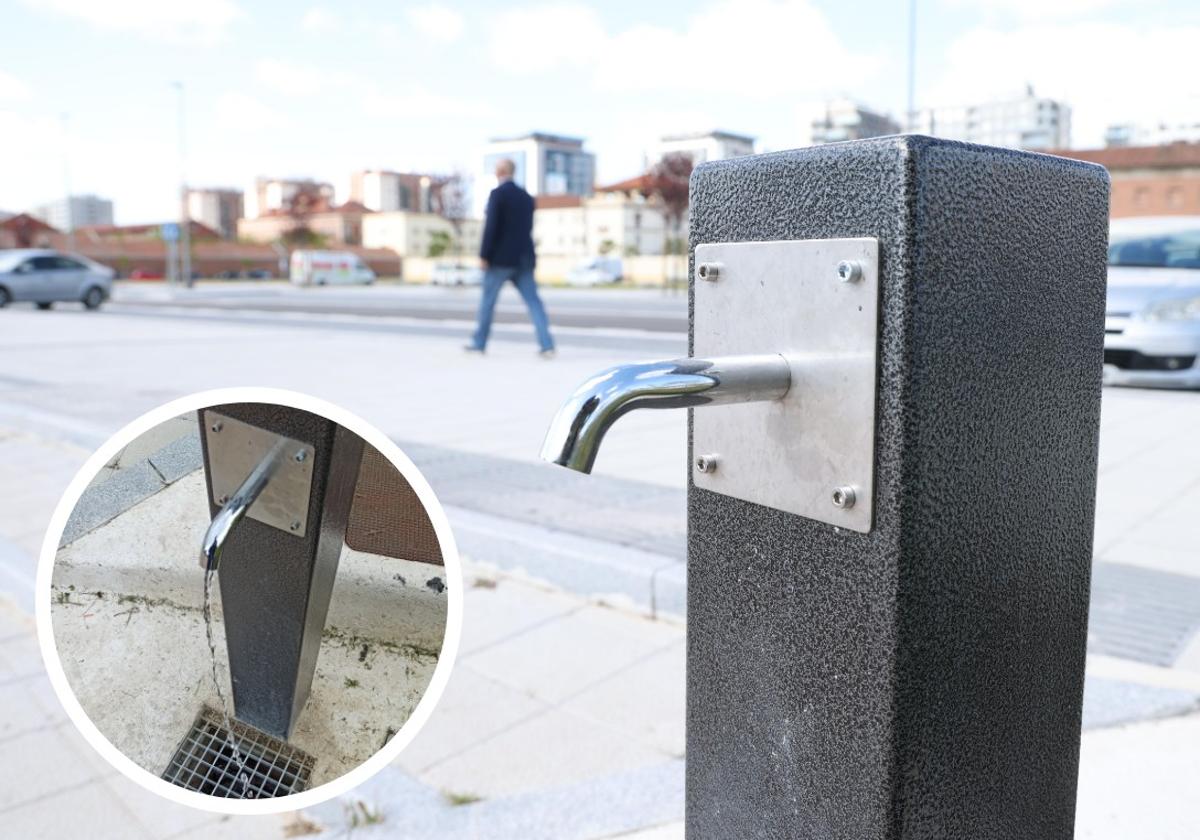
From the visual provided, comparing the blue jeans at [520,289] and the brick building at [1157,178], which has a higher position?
the brick building at [1157,178]

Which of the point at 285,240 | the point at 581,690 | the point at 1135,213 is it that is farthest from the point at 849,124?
the point at 285,240

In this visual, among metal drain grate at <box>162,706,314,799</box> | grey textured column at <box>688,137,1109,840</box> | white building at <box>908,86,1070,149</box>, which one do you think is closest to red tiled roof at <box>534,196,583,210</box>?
white building at <box>908,86,1070,149</box>

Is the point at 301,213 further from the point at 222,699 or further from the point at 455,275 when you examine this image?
the point at 222,699

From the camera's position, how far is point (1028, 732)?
1.55 meters

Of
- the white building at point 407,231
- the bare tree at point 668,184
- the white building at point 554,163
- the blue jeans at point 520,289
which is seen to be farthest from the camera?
the white building at point 554,163

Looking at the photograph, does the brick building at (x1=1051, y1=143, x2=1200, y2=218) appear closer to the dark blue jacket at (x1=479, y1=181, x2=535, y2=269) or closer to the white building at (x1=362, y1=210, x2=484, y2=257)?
the white building at (x1=362, y1=210, x2=484, y2=257)

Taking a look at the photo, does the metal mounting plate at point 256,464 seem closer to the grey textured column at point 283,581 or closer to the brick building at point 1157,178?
the grey textured column at point 283,581

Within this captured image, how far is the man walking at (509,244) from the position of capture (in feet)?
37.3

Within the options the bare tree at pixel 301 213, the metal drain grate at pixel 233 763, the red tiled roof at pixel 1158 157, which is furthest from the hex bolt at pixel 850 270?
the bare tree at pixel 301 213

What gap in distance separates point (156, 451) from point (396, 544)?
275 millimetres

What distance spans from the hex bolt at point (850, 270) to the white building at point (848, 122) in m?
35.3

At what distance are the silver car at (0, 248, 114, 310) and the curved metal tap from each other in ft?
87.6

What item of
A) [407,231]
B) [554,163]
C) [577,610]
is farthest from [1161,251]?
[554,163]

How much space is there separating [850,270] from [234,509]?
2.31 ft
